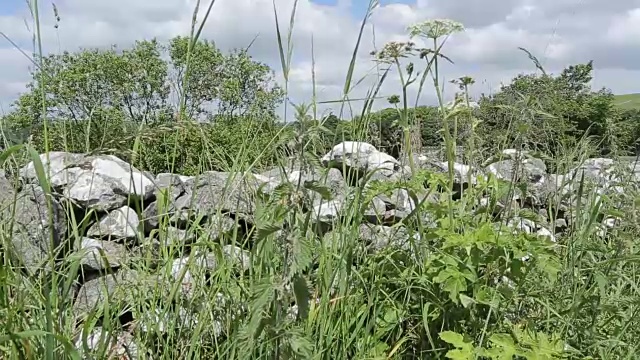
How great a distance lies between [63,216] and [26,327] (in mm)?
1131

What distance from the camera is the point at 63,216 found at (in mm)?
2451

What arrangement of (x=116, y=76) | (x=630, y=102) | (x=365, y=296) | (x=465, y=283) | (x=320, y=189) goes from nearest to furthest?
(x=320, y=189)
(x=465, y=283)
(x=365, y=296)
(x=630, y=102)
(x=116, y=76)

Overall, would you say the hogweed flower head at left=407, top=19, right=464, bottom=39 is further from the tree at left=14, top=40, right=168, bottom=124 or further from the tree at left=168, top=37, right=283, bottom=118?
the tree at left=14, top=40, right=168, bottom=124

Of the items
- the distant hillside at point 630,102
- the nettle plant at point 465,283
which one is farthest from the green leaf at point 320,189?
the distant hillside at point 630,102

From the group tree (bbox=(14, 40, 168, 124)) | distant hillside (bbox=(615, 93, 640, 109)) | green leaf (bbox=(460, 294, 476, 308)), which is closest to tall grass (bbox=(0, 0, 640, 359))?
green leaf (bbox=(460, 294, 476, 308))

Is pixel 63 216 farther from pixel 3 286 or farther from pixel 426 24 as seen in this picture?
pixel 426 24

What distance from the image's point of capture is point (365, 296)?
71.1 inches

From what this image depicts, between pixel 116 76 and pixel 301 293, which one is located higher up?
pixel 116 76

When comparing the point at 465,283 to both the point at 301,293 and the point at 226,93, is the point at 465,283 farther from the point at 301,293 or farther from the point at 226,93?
the point at 226,93

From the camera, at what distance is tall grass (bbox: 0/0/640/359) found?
4.42 ft

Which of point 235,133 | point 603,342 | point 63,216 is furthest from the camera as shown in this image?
point 235,133

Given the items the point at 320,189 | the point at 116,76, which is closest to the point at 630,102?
the point at 320,189

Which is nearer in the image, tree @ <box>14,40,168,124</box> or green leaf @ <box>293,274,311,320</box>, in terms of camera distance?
green leaf @ <box>293,274,311,320</box>

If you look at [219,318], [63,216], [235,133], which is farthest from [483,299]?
[235,133]
